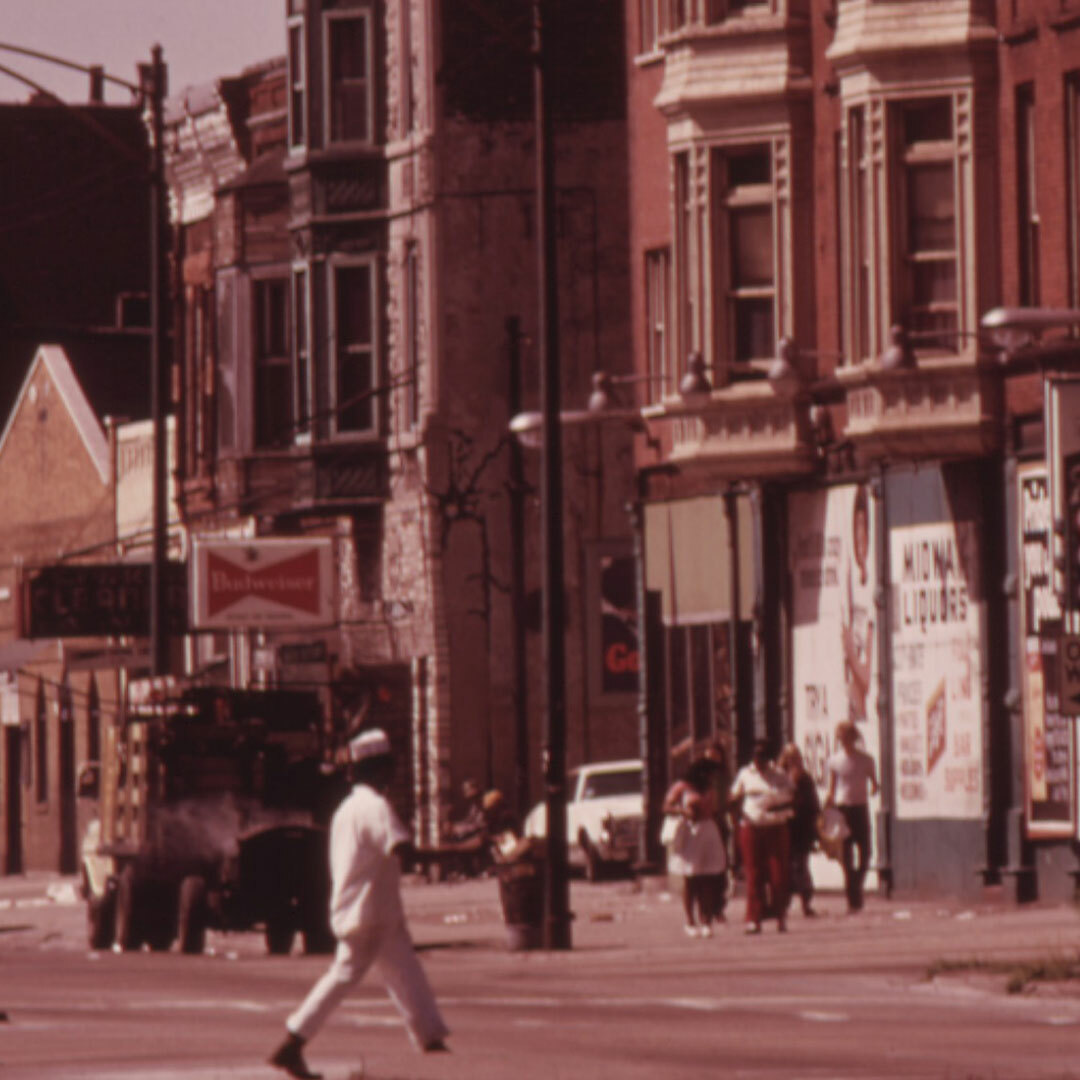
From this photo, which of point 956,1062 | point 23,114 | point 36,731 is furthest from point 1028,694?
point 23,114

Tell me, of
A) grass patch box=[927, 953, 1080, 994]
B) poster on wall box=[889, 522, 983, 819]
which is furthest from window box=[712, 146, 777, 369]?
grass patch box=[927, 953, 1080, 994]

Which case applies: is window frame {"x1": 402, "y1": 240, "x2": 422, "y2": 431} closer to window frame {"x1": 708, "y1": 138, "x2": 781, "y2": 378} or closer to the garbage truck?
window frame {"x1": 708, "y1": 138, "x2": 781, "y2": 378}

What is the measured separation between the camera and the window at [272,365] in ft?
181

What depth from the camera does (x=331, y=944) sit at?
3359 centimetres

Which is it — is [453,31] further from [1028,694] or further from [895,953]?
[895,953]

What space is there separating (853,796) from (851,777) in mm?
175

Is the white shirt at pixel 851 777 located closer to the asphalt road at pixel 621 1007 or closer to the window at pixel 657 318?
the asphalt road at pixel 621 1007

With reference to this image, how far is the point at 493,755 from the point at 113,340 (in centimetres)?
2595

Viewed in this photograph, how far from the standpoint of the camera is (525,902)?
3186cm

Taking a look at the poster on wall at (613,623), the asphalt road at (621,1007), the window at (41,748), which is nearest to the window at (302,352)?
the poster on wall at (613,623)

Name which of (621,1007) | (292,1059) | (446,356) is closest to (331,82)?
(446,356)

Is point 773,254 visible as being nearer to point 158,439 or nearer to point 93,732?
point 158,439

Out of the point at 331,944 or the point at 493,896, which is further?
the point at 493,896

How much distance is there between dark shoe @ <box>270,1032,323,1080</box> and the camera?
1750 centimetres
